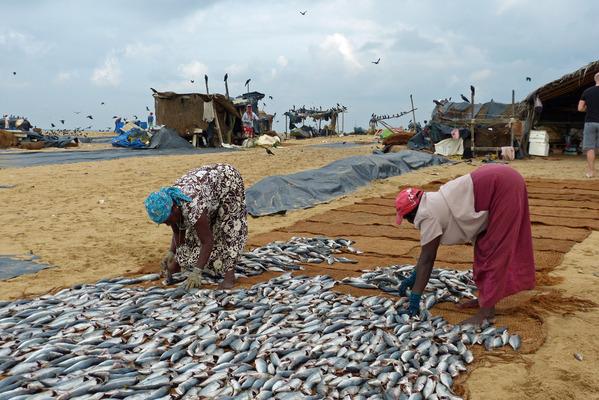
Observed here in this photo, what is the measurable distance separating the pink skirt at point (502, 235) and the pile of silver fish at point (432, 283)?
0.61 meters

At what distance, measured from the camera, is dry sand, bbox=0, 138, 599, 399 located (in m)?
3.53

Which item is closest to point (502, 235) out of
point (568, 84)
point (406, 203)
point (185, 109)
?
point (406, 203)

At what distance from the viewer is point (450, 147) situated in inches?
797

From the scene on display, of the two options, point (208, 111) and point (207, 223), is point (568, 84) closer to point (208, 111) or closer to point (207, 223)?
point (208, 111)

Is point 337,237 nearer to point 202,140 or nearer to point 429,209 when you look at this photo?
point 429,209

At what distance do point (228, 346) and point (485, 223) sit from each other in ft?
7.52

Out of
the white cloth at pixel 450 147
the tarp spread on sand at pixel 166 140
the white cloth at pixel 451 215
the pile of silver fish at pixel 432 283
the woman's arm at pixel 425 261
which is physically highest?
the tarp spread on sand at pixel 166 140

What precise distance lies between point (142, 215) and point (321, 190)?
3.93 m

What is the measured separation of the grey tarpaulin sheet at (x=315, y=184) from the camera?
33.3ft

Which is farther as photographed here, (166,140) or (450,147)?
(166,140)

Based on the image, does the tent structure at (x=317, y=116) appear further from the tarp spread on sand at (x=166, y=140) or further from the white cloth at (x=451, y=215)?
the white cloth at (x=451, y=215)

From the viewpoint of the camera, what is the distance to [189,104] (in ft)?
82.3

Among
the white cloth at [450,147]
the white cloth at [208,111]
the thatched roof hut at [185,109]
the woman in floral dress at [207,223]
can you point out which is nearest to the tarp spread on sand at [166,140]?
the thatched roof hut at [185,109]

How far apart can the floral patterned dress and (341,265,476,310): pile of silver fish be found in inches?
48.6
